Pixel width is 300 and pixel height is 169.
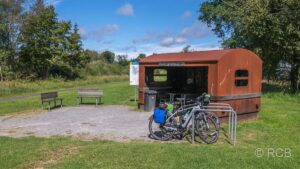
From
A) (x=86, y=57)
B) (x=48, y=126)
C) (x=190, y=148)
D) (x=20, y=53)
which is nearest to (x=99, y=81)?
(x=86, y=57)

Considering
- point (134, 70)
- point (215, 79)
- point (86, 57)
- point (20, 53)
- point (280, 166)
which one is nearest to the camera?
point (280, 166)

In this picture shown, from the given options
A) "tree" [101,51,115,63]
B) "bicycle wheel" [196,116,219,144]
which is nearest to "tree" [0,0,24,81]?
"bicycle wheel" [196,116,219,144]

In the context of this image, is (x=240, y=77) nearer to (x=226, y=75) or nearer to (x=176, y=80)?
(x=226, y=75)

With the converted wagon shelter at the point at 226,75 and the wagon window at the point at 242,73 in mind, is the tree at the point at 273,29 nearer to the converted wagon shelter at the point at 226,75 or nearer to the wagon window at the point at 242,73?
the converted wagon shelter at the point at 226,75

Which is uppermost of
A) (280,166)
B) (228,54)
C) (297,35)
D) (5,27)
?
(5,27)

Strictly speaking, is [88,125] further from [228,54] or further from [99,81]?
[99,81]

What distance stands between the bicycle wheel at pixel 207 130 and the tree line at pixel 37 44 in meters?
25.6

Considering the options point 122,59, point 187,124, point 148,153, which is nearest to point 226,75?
point 187,124

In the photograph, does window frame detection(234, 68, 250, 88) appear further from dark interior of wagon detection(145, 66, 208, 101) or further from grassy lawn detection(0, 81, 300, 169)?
dark interior of wagon detection(145, 66, 208, 101)

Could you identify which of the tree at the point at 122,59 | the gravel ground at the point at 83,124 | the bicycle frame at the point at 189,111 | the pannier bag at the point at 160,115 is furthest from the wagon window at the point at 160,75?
the tree at the point at 122,59

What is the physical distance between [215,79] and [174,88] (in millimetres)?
5431

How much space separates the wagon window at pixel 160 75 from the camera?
49.5ft

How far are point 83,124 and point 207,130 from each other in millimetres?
4378

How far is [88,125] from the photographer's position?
402 inches
